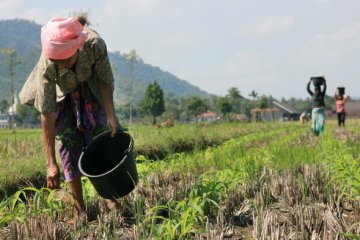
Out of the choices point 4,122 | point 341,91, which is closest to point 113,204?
point 341,91

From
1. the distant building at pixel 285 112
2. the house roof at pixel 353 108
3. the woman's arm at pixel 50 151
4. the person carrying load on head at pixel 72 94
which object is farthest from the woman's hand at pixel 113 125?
the distant building at pixel 285 112

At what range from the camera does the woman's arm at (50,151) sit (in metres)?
2.82

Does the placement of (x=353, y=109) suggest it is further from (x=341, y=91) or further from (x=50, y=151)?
(x=50, y=151)

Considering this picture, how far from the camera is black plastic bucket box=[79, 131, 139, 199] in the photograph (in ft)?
8.70

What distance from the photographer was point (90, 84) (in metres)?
3.01

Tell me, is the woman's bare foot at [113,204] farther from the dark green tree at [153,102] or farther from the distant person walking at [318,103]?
the dark green tree at [153,102]

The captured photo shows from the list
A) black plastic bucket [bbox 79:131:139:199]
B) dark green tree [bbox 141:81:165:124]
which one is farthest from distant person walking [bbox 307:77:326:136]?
dark green tree [bbox 141:81:165:124]

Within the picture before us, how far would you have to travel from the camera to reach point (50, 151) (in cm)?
286

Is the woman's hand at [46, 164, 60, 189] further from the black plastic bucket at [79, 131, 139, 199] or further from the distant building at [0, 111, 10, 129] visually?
the distant building at [0, 111, 10, 129]

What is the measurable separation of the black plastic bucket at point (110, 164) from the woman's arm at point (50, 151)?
6.1 inches

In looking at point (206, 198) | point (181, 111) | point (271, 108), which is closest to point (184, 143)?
point (206, 198)

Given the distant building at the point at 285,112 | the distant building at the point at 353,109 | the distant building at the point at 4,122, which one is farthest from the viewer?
the distant building at the point at 285,112

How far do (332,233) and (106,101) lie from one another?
5.07ft

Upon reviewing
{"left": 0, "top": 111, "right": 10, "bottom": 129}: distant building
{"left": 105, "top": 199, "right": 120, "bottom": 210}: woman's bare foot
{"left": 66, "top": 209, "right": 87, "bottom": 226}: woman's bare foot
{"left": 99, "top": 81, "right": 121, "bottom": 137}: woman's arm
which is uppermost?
{"left": 99, "top": 81, "right": 121, "bottom": 137}: woman's arm
